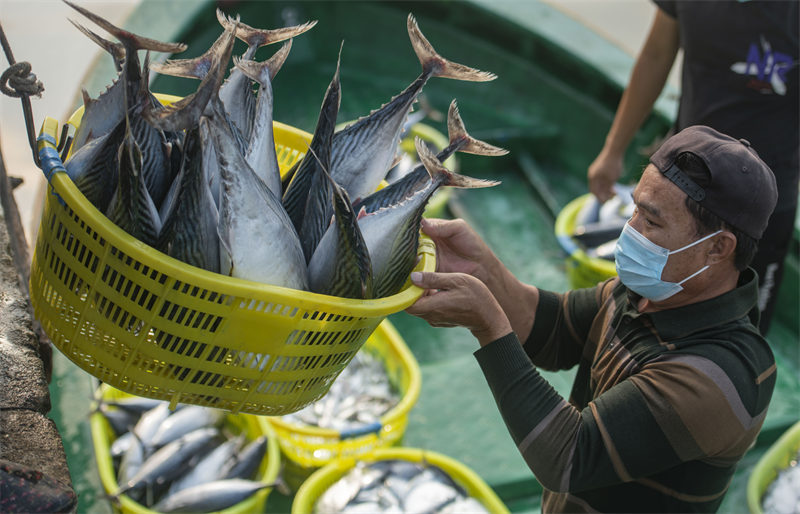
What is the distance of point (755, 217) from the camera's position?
5.22 feet

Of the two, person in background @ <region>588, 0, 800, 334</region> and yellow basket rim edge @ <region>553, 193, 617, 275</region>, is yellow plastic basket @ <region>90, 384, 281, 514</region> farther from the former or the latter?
person in background @ <region>588, 0, 800, 334</region>

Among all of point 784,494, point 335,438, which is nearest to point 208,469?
point 335,438

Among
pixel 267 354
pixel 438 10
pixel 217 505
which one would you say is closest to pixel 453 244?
pixel 267 354

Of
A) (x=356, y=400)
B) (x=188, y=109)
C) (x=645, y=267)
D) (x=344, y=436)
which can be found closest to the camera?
(x=188, y=109)

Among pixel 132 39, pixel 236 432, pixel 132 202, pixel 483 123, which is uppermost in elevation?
pixel 132 39

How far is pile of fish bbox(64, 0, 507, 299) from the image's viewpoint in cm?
129

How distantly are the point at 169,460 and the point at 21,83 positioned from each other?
6.54 ft

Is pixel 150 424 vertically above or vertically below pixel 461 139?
below

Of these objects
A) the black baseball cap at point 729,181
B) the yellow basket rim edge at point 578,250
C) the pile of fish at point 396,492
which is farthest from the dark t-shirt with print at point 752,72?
the pile of fish at point 396,492

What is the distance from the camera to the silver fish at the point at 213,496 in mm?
2750

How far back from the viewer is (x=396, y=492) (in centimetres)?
295

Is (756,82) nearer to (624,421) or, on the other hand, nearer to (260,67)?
(624,421)

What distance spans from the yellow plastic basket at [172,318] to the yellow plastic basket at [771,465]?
6.91 feet

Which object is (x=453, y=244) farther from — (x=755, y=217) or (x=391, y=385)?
(x=391, y=385)
